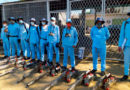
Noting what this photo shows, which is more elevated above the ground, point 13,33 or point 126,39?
point 13,33

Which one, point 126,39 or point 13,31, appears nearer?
point 126,39

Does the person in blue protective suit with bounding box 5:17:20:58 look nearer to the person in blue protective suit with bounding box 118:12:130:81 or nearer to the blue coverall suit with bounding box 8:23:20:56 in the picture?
the blue coverall suit with bounding box 8:23:20:56

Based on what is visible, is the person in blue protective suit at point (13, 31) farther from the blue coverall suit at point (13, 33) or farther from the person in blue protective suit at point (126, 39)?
the person in blue protective suit at point (126, 39)

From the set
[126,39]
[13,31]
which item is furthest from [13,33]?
[126,39]

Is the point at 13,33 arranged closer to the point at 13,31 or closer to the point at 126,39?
the point at 13,31

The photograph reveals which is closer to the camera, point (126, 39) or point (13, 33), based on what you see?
point (126, 39)

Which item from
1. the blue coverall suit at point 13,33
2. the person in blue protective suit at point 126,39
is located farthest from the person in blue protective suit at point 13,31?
the person in blue protective suit at point 126,39

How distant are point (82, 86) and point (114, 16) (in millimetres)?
7816

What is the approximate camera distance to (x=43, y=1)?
670 centimetres

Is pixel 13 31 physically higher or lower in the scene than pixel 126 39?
higher

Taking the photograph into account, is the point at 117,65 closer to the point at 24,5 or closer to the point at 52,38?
the point at 52,38

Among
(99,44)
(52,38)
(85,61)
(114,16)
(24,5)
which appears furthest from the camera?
(114,16)

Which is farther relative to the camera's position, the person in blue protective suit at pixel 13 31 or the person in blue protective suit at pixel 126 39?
the person in blue protective suit at pixel 13 31

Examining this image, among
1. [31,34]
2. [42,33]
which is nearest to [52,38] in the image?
[42,33]
